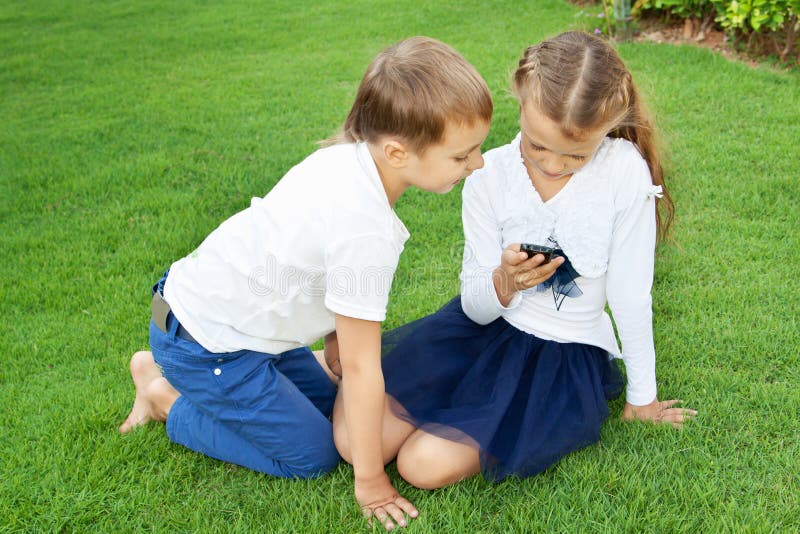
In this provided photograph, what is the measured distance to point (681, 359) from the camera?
2676mm

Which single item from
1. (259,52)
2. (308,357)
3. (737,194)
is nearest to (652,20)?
(737,194)

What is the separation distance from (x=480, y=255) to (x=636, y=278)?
46 centimetres

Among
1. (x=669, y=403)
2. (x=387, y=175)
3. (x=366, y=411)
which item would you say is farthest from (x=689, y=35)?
(x=366, y=411)

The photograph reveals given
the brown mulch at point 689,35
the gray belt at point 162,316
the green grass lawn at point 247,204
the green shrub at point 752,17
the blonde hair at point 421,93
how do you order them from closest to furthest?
the blonde hair at point 421,93 < the green grass lawn at point 247,204 < the gray belt at point 162,316 < the green shrub at point 752,17 < the brown mulch at point 689,35

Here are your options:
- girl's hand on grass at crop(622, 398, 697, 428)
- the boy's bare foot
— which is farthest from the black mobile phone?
the boy's bare foot

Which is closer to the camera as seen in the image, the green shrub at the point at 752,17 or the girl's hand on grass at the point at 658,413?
the girl's hand on grass at the point at 658,413

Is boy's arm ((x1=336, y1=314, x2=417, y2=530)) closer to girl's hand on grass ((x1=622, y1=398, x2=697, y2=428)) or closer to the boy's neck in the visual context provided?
the boy's neck

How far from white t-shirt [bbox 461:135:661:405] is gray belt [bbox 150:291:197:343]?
2.71ft

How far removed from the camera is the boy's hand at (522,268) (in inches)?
84.0

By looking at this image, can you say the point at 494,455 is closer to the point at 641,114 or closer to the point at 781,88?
the point at 641,114

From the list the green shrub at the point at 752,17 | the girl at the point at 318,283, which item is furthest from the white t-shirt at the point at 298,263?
the green shrub at the point at 752,17

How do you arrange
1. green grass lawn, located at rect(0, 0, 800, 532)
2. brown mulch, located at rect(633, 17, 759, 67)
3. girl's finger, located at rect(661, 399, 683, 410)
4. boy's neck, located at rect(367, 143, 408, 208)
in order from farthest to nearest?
1. brown mulch, located at rect(633, 17, 759, 67)
2. girl's finger, located at rect(661, 399, 683, 410)
3. green grass lawn, located at rect(0, 0, 800, 532)
4. boy's neck, located at rect(367, 143, 408, 208)

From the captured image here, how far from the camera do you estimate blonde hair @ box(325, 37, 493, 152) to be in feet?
6.26

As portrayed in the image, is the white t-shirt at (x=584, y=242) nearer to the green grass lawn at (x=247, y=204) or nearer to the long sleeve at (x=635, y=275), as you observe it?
the long sleeve at (x=635, y=275)
